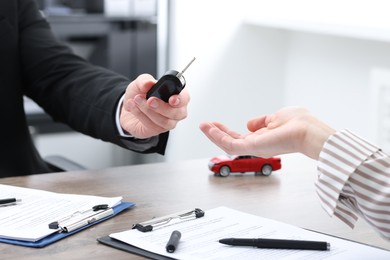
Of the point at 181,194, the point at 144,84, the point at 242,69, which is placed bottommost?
the point at 242,69

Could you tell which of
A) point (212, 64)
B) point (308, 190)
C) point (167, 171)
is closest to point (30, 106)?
point (212, 64)

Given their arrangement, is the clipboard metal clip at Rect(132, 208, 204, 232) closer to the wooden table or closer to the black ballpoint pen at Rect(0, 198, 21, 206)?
the wooden table

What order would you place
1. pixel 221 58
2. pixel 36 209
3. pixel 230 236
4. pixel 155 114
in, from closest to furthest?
pixel 230 236 → pixel 36 209 → pixel 155 114 → pixel 221 58

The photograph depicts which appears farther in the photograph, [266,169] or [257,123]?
[266,169]

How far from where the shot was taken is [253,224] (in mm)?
1217

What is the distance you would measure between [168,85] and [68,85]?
64 centimetres

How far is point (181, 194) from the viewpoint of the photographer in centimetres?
141

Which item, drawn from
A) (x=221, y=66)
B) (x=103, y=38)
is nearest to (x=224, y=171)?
(x=221, y=66)

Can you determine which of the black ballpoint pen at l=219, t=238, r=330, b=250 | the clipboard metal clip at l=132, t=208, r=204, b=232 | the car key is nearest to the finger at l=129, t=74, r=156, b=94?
the car key

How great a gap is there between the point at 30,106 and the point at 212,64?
89 cm

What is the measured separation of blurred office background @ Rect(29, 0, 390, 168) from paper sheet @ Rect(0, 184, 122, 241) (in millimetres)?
1967

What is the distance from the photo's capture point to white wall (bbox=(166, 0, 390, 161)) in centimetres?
328

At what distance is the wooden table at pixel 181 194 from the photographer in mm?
1125

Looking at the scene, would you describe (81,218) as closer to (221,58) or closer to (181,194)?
(181,194)
